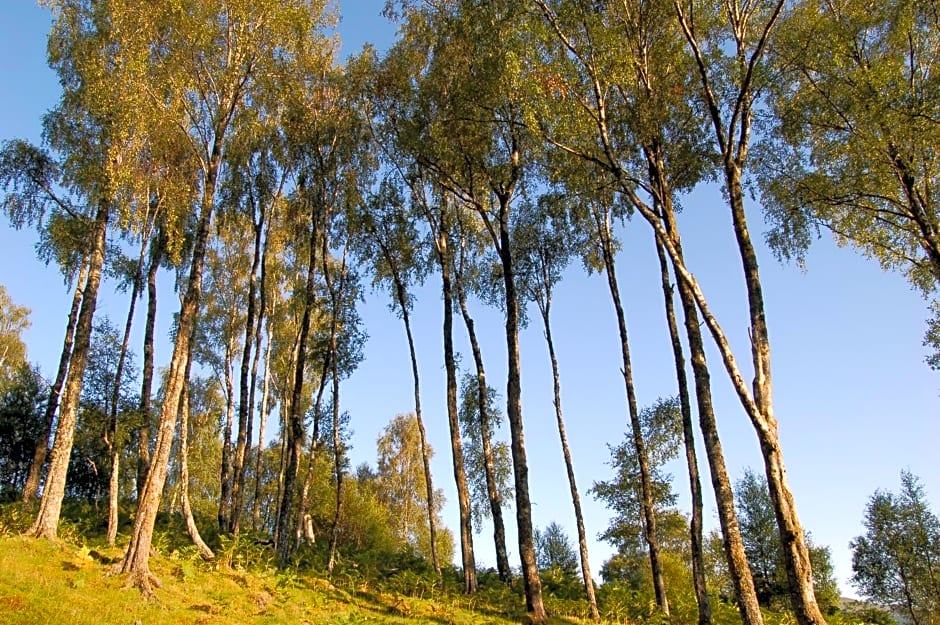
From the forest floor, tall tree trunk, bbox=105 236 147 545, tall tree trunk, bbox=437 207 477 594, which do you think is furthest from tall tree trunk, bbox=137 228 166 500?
tall tree trunk, bbox=437 207 477 594

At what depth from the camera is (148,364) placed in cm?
1980

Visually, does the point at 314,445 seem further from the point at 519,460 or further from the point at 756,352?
the point at 756,352

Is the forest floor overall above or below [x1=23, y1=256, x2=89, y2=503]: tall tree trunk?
below

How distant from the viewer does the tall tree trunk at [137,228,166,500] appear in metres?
18.4

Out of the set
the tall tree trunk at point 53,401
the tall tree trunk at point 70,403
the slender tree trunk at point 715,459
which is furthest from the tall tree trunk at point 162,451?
the slender tree trunk at point 715,459

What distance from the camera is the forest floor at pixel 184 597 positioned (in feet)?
32.3

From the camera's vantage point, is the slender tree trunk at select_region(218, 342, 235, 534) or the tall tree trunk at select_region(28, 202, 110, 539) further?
the slender tree trunk at select_region(218, 342, 235, 534)

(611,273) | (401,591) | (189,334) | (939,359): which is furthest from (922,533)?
(189,334)

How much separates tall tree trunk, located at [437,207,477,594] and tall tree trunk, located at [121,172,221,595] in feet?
30.0

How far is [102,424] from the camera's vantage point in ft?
61.3

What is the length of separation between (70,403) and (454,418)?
11631 millimetres

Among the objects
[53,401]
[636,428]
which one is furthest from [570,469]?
[53,401]

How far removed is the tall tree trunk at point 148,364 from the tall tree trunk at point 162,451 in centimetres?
470

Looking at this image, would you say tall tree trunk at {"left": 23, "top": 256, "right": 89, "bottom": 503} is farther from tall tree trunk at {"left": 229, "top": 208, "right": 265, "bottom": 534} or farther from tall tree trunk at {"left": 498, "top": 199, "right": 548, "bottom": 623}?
tall tree trunk at {"left": 498, "top": 199, "right": 548, "bottom": 623}
